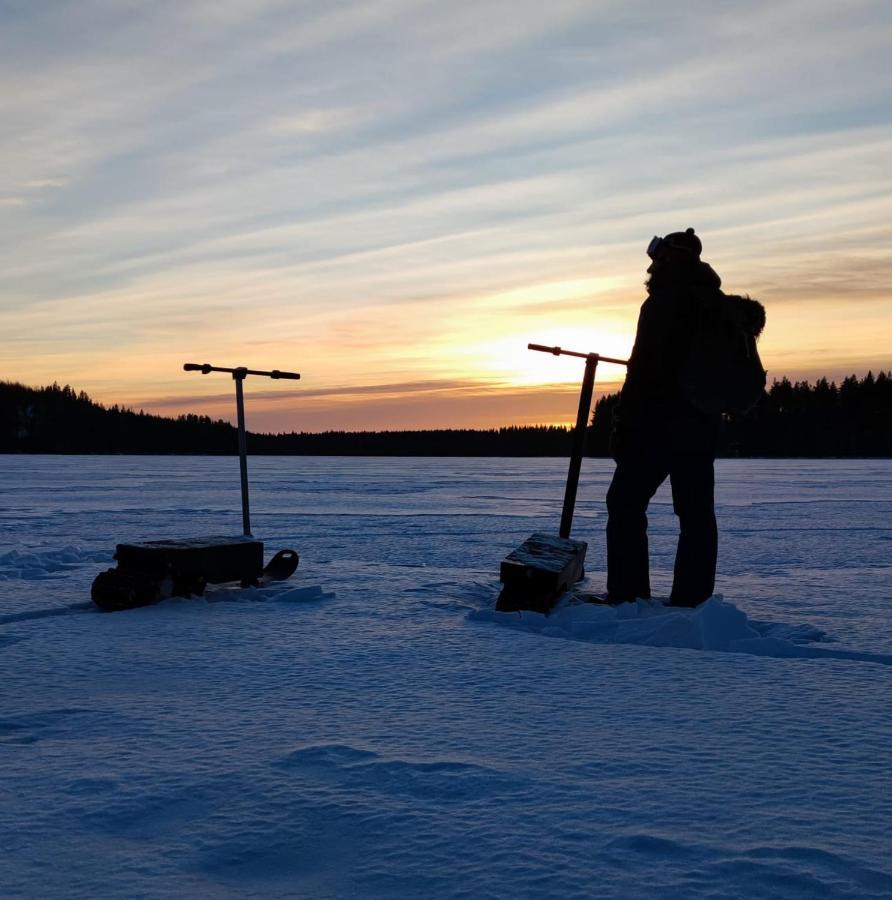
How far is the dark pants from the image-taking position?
500 centimetres

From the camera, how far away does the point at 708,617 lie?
4.16 m

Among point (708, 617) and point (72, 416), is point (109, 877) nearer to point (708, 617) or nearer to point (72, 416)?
point (708, 617)

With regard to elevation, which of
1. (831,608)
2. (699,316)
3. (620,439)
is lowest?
(831,608)

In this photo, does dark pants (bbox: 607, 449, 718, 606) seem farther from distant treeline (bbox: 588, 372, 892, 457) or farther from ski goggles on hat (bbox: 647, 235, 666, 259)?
distant treeline (bbox: 588, 372, 892, 457)

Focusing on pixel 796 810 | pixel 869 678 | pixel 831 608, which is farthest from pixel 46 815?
pixel 831 608

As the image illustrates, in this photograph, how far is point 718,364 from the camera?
4859 mm

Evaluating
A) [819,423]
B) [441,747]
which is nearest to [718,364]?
[441,747]

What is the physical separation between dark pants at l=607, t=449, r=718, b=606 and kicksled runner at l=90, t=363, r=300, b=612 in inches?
97.1

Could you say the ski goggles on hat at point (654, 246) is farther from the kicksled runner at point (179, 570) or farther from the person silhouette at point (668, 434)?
the kicksled runner at point (179, 570)

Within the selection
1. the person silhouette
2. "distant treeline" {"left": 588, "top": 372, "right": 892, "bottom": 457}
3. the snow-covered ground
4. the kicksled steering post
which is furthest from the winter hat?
"distant treeline" {"left": 588, "top": 372, "right": 892, "bottom": 457}

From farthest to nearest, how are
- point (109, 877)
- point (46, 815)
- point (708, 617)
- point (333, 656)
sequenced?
point (708, 617), point (333, 656), point (46, 815), point (109, 877)

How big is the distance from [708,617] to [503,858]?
2630 millimetres

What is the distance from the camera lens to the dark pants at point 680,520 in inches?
197

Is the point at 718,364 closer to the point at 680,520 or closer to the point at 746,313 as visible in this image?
the point at 746,313
